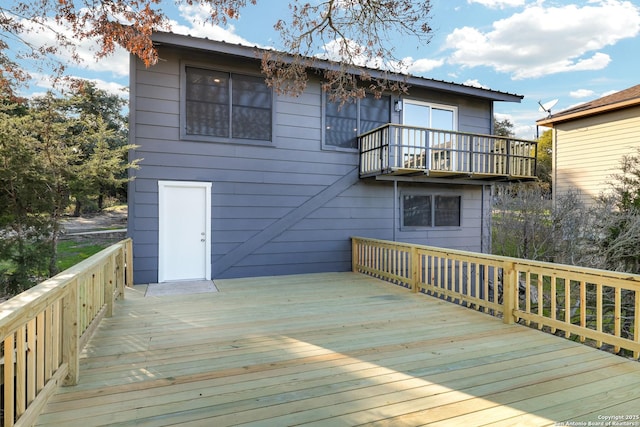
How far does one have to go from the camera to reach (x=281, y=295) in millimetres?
5398

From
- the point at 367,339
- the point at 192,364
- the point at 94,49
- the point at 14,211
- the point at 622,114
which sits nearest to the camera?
the point at 192,364

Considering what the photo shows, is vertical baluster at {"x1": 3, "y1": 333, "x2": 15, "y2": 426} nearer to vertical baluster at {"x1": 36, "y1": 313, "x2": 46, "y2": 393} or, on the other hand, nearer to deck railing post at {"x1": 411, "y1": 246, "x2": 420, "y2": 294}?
vertical baluster at {"x1": 36, "y1": 313, "x2": 46, "y2": 393}

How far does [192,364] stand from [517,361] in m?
2.83

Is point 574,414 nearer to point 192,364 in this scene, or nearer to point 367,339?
point 367,339

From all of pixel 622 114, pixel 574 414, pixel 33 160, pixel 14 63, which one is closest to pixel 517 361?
pixel 574 414

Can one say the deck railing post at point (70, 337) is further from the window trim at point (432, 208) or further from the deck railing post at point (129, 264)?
the window trim at point (432, 208)

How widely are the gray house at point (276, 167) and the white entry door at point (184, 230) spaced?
19 mm

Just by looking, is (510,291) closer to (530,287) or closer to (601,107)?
A: (530,287)

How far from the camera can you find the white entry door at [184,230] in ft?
20.4

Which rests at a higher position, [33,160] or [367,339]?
[33,160]

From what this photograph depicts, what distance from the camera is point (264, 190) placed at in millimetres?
6906

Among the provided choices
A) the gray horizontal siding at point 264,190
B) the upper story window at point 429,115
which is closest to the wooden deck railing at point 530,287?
the gray horizontal siding at point 264,190

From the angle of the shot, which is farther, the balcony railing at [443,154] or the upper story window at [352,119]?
the upper story window at [352,119]

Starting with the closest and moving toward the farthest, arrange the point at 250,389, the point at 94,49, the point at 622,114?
the point at 250,389
the point at 94,49
the point at 622,114
